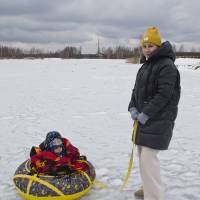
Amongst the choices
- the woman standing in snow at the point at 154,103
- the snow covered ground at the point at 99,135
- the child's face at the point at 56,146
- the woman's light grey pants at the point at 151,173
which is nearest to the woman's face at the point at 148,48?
the woman standing in snow at the point at 154,103

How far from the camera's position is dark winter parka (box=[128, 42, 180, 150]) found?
3.06 metres

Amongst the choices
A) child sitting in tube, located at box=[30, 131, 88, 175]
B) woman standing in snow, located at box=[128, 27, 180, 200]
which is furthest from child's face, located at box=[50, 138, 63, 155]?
woman standing in snow, located at box=[128, 27, 180, 200]

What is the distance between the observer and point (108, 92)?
43.9 feet

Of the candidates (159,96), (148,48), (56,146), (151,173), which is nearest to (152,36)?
(148,48)

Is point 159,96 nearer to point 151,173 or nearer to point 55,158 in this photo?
point 151,173

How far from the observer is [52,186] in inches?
141

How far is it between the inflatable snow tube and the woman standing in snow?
0.80 metres

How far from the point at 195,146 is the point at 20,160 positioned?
123 inches

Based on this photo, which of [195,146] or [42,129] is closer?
[195,146]

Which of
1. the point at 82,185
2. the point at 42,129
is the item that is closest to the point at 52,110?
the point at 42,129

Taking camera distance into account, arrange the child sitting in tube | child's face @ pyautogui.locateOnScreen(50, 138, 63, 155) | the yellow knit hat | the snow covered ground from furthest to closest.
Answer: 1. the snow covered ground
2. child's face @ pyautogui.locateOnScreen(50, 138, 63, 155)
3. the child sitting in tube
4. the yellow knit hat

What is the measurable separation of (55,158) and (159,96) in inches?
61.1

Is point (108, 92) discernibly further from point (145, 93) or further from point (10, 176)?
point (145, 93)

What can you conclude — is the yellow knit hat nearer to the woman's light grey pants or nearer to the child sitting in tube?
the woman's light grey pants
